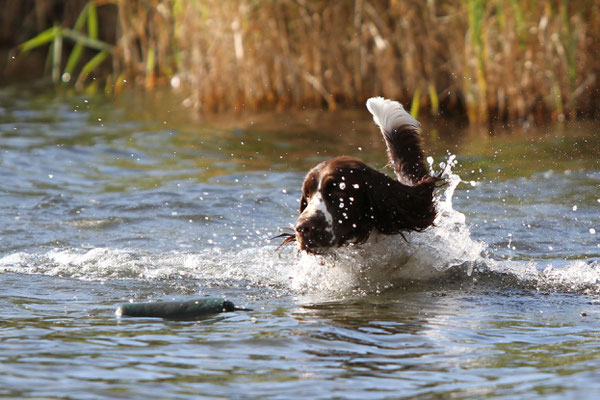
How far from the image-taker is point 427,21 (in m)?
8.98

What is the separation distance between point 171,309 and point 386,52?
5886 mm

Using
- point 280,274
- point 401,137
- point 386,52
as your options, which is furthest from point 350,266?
point 386,52

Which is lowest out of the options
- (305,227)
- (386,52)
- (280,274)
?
(280,274)

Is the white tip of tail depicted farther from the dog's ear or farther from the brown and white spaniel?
the dog's ear

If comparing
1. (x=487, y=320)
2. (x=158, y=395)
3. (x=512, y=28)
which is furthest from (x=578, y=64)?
(x=158, y=395)

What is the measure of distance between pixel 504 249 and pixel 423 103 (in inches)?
164

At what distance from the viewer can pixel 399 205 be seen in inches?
174

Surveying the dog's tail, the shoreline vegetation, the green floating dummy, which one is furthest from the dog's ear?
the shoreline vegetation

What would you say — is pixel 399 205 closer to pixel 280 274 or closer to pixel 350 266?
pixel 350 266

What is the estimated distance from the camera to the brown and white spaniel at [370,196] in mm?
4137

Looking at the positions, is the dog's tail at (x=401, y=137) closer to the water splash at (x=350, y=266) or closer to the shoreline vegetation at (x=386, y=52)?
the water splash at (x=350, y=266)

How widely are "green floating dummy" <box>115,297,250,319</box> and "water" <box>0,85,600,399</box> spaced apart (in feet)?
0.21

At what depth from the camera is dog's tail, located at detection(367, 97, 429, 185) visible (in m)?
4.79

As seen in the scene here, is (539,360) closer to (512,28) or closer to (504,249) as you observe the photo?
(504,249)
